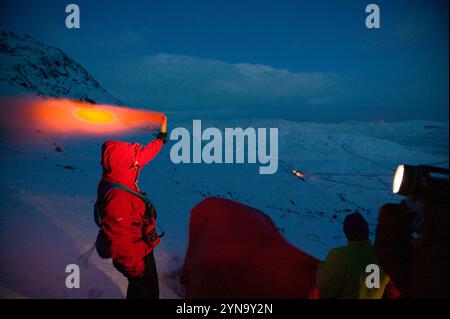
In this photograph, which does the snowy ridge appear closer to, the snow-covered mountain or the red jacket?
the red jacket

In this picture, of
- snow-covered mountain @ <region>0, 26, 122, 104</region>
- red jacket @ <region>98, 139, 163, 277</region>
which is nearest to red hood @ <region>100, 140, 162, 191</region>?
red jacket @ <region>98, 139, 163, 277</region>

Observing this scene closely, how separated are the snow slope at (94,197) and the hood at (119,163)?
1.84 meters

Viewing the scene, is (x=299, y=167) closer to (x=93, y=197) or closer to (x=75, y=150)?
(x=75, y=150)

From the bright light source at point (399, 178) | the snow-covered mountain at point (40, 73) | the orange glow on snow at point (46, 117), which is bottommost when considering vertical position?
the bright light source at point (399, 178)

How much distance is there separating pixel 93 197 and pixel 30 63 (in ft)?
91.8

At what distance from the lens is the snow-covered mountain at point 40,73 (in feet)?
69.5

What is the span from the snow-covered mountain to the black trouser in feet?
62.9

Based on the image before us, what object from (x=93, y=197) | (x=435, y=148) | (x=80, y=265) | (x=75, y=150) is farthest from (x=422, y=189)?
(x=435, y=148)

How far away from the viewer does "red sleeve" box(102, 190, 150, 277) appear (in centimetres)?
262

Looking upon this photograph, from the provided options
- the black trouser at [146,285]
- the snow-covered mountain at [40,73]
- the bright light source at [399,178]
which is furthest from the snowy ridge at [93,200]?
the snow-covered mountain at [40,73]

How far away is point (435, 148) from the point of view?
1256 inches

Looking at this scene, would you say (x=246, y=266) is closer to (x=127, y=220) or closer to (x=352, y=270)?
(x=352, y=270)

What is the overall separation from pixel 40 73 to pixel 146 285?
30058mm

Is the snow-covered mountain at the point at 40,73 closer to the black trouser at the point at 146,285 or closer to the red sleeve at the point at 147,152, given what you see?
the red sleeve at the point at 147,152
